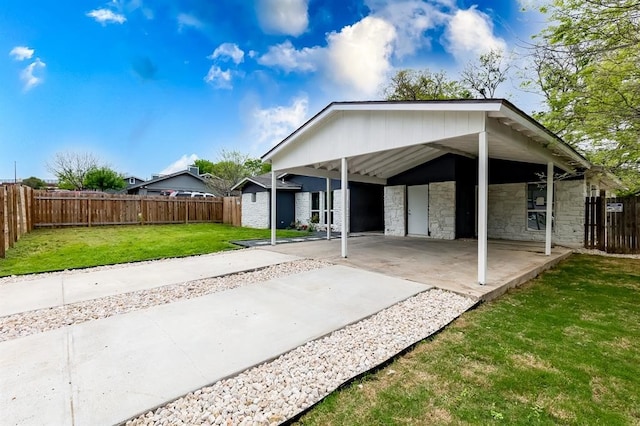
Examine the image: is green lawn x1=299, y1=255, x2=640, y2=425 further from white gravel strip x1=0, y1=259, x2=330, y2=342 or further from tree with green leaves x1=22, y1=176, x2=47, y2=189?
tree with green leaves x1=22, y1=176, x2=47, y2=189

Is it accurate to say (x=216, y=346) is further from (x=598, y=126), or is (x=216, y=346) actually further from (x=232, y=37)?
(x=232, y=37)

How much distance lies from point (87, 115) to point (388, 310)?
90.0 ft

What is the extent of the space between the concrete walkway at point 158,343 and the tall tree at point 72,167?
104ft

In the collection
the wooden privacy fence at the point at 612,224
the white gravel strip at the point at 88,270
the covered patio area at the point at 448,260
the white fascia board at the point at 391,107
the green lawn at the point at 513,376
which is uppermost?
the white fascia board at the point at 391,107

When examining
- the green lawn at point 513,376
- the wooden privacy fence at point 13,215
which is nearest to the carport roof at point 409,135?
the green lawn at point 513,376

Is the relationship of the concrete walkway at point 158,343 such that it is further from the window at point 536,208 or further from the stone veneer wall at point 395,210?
the window at point 536,208

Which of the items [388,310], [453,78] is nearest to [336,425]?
[388,310]

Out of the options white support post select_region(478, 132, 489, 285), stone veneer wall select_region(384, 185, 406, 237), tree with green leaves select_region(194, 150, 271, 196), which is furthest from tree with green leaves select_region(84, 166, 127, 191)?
white support post select_region(478, 132, 489, 285)

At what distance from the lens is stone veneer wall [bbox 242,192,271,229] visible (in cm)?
1639

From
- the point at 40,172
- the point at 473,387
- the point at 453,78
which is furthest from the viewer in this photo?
the point at 40,172

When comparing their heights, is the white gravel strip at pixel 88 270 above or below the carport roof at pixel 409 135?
below

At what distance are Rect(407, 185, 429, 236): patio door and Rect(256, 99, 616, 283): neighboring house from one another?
0.04m

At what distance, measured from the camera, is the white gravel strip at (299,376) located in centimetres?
217

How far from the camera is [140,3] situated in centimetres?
1106
